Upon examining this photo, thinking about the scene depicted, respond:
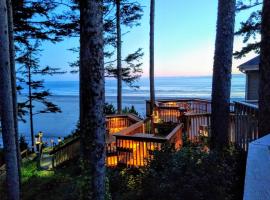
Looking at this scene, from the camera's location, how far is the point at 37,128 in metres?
54.3

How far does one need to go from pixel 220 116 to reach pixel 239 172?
2.46 meters

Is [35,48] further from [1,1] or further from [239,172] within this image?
[239,172]

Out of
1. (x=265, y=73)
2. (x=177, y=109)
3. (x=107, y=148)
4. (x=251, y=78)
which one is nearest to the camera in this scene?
(x=265, y=73)

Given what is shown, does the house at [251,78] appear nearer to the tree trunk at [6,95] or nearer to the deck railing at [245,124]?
the deck railing at [245,124]

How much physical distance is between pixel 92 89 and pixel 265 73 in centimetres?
310

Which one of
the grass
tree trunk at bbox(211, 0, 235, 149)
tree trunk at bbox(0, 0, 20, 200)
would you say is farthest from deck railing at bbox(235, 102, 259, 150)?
tree trunk at bbox(0, 0, 20, 200)

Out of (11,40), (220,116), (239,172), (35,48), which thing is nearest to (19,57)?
(35,48)

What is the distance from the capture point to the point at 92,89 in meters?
5.00

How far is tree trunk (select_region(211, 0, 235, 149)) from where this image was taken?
7.93 meters

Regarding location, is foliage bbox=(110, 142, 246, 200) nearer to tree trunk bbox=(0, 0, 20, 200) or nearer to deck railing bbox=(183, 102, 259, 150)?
deck railing bbox=(183, 102, 259, 150)

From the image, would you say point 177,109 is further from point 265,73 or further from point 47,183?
point 265,73

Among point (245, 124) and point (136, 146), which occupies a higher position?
point (245, 124)

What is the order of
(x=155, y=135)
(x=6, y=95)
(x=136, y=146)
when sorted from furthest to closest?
(x=155, y=135)
(x=136, y=146)
(x=6, y=95)

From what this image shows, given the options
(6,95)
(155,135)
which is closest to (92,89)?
(6,95)
